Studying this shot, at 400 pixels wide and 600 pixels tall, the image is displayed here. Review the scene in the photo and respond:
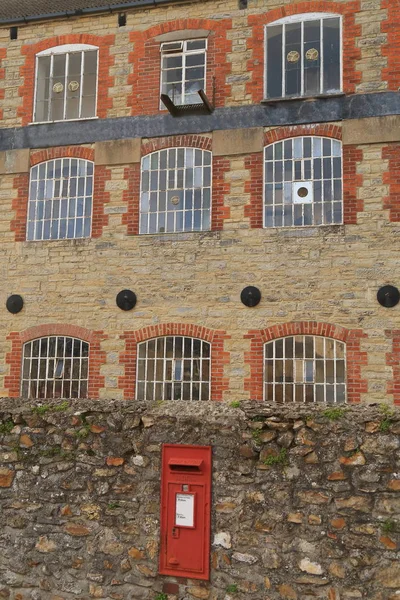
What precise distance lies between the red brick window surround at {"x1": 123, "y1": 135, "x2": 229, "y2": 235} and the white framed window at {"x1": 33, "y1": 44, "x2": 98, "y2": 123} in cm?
177

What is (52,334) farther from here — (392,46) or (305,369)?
(392,46)

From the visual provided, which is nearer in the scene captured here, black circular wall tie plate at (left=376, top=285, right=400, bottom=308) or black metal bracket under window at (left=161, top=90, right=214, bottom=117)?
black circular wall tie plate at (left=376, top=285, right=400, bottom=308)

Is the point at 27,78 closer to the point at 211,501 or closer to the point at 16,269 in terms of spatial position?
the point at 16,269

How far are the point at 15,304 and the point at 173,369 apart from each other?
152 inches

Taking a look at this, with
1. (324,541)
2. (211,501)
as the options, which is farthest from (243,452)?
(324,541)

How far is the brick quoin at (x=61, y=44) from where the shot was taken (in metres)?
14.5

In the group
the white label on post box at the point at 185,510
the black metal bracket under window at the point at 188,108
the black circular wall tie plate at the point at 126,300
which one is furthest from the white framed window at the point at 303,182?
the white label on post box at the point at 185,510

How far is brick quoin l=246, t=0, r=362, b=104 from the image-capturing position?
43.3ft

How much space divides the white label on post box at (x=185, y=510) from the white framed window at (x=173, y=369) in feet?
22.9

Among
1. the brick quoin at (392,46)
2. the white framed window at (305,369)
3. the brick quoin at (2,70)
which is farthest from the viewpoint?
the brick quoin at (2,70)

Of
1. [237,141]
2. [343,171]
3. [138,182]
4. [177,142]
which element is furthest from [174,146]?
[343,171]

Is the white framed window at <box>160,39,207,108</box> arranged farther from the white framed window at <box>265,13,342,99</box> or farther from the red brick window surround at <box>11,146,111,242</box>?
the red brick window surround at <box>11,146,111,242</box>

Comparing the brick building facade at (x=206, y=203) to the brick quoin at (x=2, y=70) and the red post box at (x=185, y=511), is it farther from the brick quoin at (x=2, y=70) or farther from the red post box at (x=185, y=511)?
the red post box at (x=185, y=511)

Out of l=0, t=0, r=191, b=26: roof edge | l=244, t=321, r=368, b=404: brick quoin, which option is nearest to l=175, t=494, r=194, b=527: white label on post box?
l=244, t=321, r=368, b=404: brick quoin
